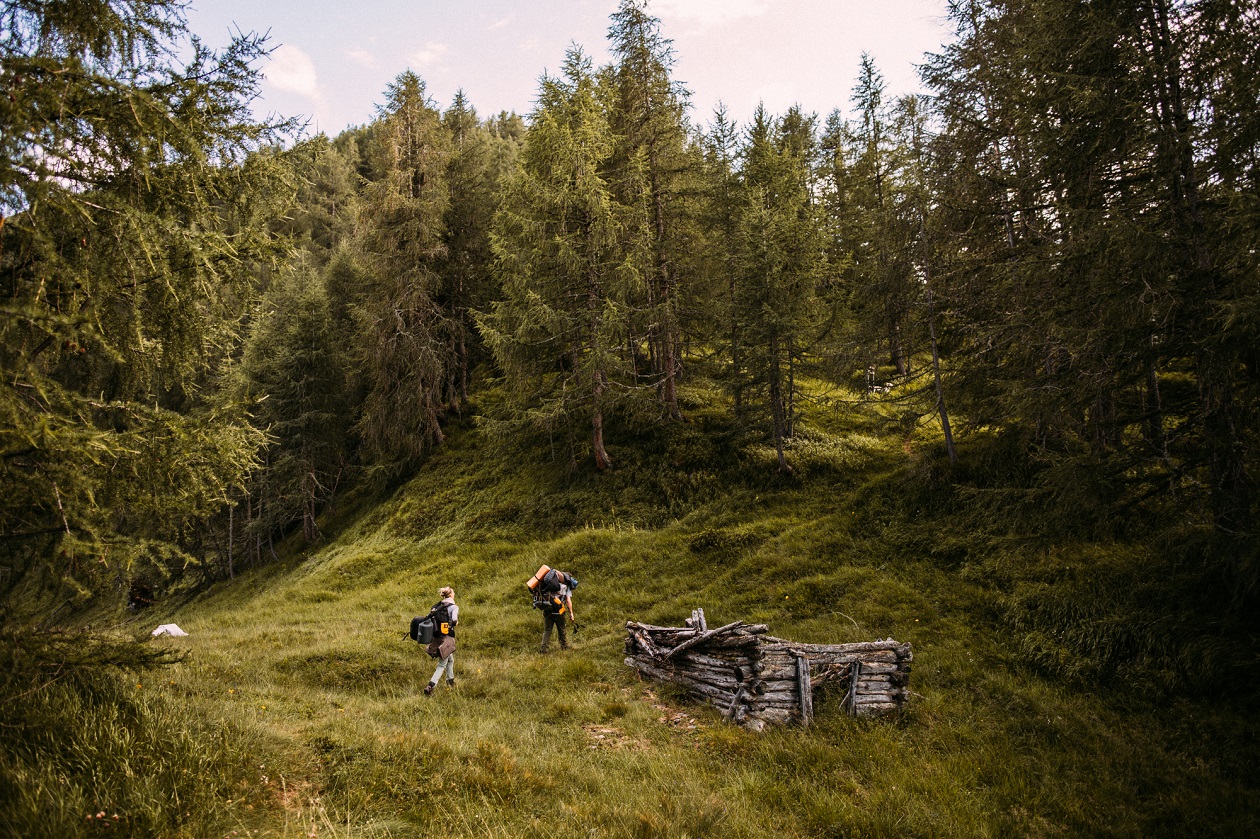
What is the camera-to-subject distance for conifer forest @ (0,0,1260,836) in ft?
16.4

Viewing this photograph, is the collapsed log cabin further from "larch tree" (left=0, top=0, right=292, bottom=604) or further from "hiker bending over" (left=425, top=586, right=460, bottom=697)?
"larch tree" (left=0, top=0, right=292, bottom=604)

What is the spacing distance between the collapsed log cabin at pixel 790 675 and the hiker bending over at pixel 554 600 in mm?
3734

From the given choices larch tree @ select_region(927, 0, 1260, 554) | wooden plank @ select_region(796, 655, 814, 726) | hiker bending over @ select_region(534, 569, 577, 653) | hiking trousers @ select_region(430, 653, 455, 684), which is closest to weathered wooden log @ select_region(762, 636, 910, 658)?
wooden plank @ select_region(796, 655, 814, 726)

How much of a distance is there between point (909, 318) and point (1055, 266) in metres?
7.25

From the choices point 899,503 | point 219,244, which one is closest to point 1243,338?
point 899,503

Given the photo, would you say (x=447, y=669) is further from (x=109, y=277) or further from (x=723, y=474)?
(x=723, y=474)

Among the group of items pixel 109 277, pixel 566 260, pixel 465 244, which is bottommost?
pixel 109 277

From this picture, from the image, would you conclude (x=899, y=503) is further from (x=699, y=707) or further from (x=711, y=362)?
(x=711, y=362)

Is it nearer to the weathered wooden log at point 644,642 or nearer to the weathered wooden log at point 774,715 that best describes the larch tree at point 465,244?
the weathered wooden log at point 644,642

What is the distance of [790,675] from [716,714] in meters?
1.33

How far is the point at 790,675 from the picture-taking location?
8.56 meters

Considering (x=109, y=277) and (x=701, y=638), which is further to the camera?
(x=701, y=638)

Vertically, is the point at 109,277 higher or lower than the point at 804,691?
higher

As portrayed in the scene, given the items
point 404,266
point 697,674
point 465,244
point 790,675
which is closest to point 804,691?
point 790,675
